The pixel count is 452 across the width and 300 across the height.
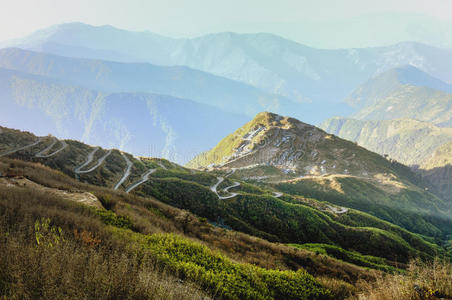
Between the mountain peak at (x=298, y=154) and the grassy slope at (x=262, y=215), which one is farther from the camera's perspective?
the mountain peak at (x=298, y=154)

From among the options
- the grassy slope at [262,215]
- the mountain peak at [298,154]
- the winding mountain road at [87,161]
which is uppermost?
the mountain peak at [298,154]

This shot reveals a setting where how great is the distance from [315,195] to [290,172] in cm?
2985

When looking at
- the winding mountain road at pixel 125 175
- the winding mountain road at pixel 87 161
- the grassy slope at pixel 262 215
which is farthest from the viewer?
the winding mountain road at pixel 87 161

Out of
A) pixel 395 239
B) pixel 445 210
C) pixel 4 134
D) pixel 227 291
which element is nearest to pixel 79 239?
pixel 227 291

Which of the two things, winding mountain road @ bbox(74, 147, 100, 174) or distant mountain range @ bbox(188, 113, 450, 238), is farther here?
distant mountain range @ bbox(188, 113, 450, 238)

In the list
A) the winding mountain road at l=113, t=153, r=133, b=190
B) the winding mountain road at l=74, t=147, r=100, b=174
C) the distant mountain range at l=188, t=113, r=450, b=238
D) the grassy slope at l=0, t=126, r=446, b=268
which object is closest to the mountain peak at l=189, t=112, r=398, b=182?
the distant mountain range at l=188, t=113, r=450, b=238

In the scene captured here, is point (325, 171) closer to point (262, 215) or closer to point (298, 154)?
point (298, 154)

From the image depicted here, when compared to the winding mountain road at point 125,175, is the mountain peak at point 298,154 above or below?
above

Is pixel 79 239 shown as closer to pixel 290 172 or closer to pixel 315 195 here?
pixel 315 195

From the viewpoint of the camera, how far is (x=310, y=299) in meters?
8.41

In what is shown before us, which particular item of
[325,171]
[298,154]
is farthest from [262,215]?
[298,154]

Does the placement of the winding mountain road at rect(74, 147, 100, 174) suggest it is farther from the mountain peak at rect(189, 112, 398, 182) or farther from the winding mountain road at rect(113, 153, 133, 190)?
the mountain peak at rect(189, 112, 398, 182)

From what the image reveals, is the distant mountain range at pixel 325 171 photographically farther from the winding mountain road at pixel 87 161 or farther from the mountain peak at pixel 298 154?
the winding mountain road at pixel 87 161

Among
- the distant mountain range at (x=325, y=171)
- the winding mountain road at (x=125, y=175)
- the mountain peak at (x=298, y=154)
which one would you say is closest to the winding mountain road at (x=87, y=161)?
the winding mountain road at (x=125, y=175)
